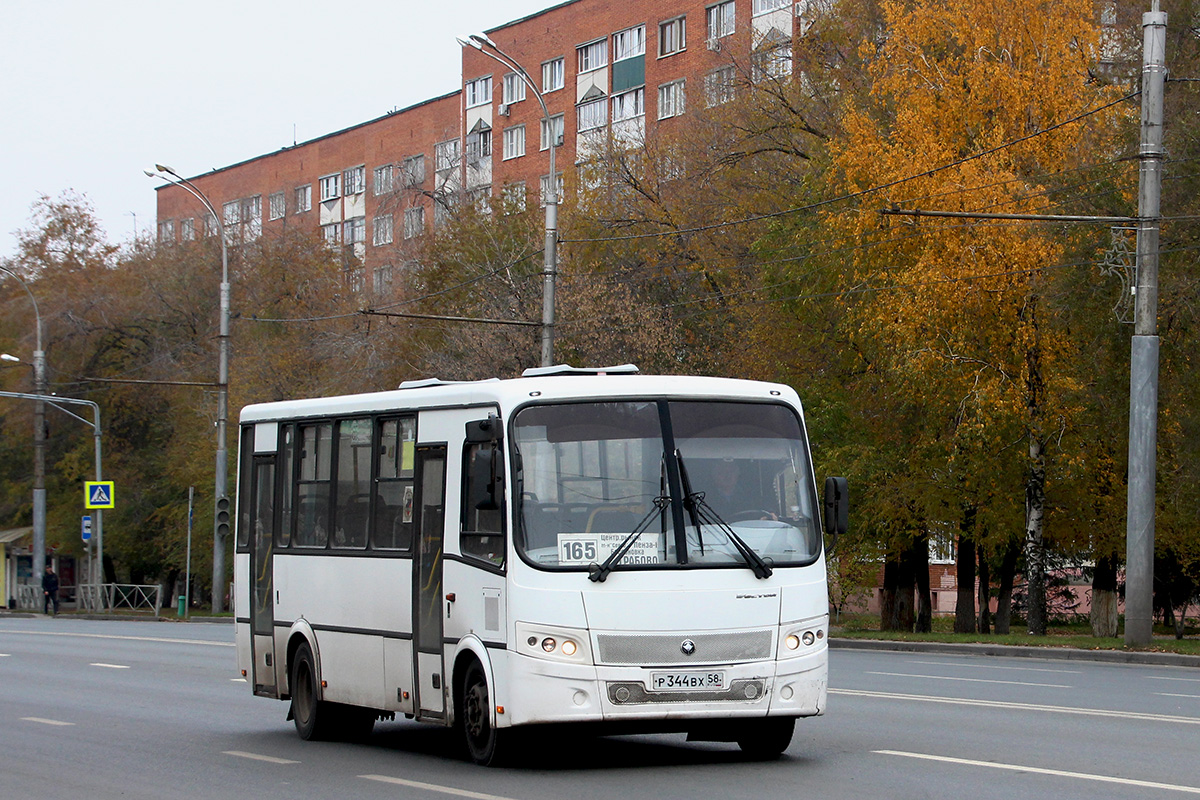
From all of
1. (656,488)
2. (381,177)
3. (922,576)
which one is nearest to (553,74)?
(381,177)

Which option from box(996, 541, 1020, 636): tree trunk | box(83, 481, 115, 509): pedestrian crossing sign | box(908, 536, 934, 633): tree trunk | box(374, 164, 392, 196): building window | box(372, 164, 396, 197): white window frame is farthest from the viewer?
box(374, 164, 392, 196): building window

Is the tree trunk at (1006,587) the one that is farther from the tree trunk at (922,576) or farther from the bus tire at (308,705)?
the bus tire at (308,705)

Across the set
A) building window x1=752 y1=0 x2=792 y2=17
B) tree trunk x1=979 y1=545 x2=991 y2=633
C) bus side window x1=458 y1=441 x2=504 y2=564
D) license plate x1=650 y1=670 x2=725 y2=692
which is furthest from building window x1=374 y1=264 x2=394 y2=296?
license plate x1=650 y1=670 x2=725 y2=692

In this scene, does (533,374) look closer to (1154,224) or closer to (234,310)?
(1154,224)

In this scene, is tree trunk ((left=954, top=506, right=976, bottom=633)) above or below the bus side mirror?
below

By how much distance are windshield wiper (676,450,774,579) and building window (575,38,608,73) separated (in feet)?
181

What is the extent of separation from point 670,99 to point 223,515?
1158 inches

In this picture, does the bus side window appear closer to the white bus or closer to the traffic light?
the white bus

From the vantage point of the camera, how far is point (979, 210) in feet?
104

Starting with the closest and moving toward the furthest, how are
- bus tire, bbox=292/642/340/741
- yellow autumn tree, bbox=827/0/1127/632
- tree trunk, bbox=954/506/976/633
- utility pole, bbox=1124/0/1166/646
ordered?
bus tire, bbox=292/642/340/741 → utility pole, bbox=1124/0/1166/646 → yellow autumn tree, bbox=827/0/1127/632 → tree trunk, bbox=954/506/976/633

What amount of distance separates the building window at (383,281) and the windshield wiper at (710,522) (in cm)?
4578

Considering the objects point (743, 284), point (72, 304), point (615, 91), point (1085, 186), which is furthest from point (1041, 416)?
point (72, 304)

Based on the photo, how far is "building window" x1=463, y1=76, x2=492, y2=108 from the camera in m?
72.8

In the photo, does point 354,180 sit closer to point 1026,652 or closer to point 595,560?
point 1026,652
